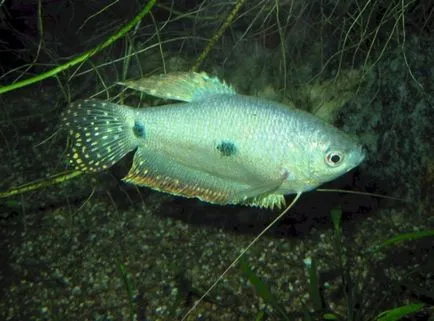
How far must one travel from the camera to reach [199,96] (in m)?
2.07

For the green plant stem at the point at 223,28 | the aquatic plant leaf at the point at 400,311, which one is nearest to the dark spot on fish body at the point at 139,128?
the green plant stem at the point at 223,28

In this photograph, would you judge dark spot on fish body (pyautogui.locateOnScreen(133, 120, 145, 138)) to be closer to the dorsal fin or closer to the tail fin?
the tail fin

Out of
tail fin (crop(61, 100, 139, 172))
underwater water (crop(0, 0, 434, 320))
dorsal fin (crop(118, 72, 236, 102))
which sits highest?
dorsal fin (crop(118, 72, 236, 102))

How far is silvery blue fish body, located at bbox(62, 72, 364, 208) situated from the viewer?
1.99m

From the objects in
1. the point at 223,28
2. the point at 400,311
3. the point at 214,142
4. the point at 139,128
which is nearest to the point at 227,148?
the point at 214,142

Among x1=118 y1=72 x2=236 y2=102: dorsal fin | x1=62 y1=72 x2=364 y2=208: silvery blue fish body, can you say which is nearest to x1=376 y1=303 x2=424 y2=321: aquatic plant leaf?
x1=62 y1=72 x2=364 y2=208: silvery blue fish body

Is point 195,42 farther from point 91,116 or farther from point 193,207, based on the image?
point 91,116

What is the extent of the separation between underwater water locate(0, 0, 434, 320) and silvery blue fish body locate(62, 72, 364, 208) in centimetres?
94

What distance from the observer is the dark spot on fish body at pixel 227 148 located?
2025 mm

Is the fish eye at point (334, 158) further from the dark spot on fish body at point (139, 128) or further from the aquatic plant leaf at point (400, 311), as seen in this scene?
the aquatic plant leaf at point (400, 311)

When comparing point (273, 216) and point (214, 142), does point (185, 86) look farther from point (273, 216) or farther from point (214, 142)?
point (273, 216)

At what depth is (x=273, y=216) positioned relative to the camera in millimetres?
3863

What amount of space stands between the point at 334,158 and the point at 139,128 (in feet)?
3.21

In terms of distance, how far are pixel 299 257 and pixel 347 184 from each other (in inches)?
35.4
